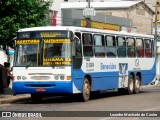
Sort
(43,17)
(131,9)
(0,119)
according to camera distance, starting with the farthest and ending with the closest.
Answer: (131,9) < (43,17) < (0,119)

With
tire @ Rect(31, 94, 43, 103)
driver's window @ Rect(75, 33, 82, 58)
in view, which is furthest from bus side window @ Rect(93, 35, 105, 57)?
tire @ Rect(31, 94, 43, 103)

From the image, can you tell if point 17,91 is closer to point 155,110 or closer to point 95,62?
point 95,62

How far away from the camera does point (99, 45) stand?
25047 millimetres

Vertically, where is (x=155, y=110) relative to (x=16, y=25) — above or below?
below

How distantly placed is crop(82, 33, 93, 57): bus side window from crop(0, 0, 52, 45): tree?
2931mm

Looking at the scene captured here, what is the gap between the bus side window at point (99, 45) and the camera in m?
24.7

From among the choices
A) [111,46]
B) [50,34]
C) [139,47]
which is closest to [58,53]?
[50,34]

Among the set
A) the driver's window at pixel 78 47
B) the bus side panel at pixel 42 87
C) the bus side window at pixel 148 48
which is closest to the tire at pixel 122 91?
the bus side window at pixel 148 48

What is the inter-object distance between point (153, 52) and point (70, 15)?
17682 millimetres

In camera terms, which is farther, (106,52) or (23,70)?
(106,52)

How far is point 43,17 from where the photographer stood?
1056 inches

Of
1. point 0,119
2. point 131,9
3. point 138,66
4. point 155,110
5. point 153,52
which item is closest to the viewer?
point 0,119

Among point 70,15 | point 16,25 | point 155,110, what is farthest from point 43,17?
point 70,15

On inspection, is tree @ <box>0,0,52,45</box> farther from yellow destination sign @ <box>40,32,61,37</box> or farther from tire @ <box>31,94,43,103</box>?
tire @ <box>31,94,43,103</box>
